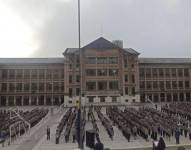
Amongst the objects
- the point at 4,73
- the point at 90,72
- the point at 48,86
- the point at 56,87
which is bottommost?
the point at 56,87

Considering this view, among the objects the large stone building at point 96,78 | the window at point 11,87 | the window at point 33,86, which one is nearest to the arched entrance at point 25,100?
the large stone building at point 96,78

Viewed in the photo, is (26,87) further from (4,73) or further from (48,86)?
(4,73)

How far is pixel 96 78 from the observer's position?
265ft

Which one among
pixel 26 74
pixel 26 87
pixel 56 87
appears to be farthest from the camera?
pixel 56 87

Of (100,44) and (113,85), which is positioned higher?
(100,44)

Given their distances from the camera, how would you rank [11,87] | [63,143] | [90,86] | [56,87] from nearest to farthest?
[63,143], [90,86], [11,87], [56,87]

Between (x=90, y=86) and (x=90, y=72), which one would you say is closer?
(x=90, y=86)

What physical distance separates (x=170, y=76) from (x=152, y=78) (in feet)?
19.9

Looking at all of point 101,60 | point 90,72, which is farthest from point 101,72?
point 101,60

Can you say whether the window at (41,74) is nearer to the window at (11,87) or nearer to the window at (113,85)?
the window at (11,87)

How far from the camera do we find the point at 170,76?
3543 inches

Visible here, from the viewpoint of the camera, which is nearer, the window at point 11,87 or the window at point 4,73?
the window at point 11,87

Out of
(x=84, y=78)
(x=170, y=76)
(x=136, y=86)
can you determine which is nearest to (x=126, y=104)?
(x=136, y=86)

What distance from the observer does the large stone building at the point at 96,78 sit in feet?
265
